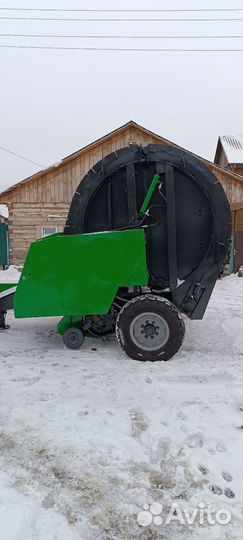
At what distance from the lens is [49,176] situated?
1566cm

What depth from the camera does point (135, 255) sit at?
15.1ft

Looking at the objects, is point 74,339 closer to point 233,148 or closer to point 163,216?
point 163,216

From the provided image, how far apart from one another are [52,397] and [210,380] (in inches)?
64.6

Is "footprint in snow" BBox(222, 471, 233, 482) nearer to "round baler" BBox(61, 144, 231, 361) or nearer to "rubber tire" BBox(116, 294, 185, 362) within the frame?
"rubber tire" BBox(116, 294, 185, 362)

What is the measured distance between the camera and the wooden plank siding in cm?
1561

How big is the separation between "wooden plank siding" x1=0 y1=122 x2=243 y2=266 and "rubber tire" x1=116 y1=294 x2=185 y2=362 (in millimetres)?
11999

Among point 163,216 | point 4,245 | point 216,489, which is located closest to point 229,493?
point 216,489

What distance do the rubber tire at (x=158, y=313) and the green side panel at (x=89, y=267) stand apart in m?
0.25

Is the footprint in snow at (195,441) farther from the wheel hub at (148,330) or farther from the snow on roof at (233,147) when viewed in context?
the snow on roof at (233,147)

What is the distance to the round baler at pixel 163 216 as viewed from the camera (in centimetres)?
491

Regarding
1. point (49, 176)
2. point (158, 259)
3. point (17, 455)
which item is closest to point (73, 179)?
point (49, 176)

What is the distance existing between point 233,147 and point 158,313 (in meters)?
21.1

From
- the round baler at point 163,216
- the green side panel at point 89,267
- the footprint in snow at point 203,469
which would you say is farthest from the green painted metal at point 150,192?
the footprint in snow at point 203,469

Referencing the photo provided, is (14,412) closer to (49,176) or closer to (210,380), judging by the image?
(210,380)
